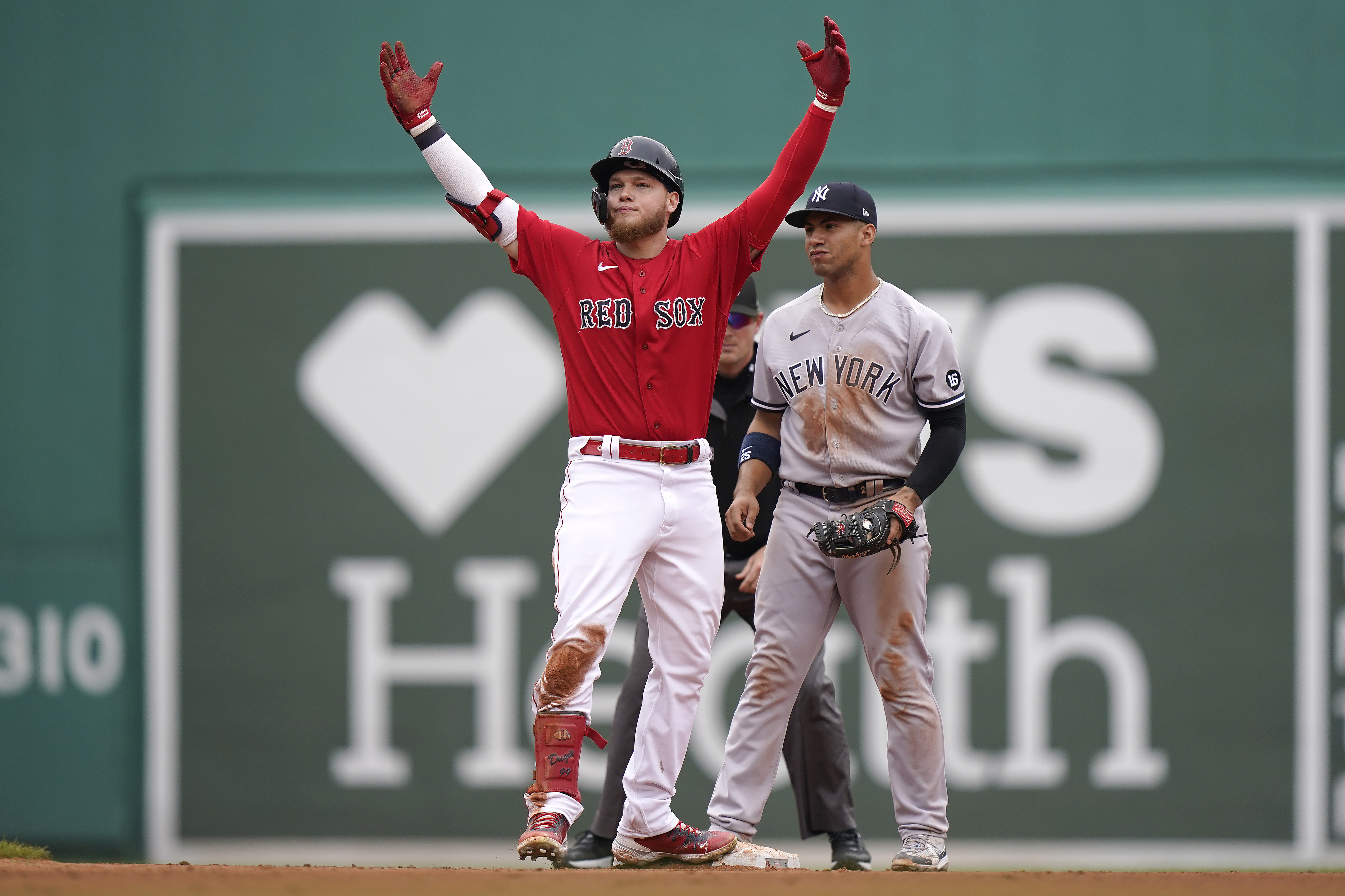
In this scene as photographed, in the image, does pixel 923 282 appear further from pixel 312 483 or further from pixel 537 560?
pixel 312 483

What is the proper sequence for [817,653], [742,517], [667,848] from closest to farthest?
[667,848] → [742,517] → [817,653]

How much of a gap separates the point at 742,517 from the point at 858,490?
342mm

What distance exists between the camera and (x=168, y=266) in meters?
5.97

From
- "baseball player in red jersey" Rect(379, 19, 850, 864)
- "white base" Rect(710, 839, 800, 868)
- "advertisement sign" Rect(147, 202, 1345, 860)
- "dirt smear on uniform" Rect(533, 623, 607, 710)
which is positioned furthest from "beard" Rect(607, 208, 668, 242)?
"advertisement sign" Rect(147, 202, 1345, 860)

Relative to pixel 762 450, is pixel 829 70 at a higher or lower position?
higher

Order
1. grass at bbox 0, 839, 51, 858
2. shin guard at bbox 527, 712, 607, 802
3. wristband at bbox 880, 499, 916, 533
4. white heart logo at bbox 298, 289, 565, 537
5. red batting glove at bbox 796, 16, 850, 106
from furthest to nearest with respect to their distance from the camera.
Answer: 1. white heart logo at bbox 298, 289, 565, 537
2. grass at bbox 0, 839, 51, 858
3. wristband at bbox 880, 499, 916, 533
4. red batting glove at bbox 796, 16, 850, 106
5. shin guard at bbox 527, 712, 607, 802

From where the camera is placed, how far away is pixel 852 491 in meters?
3.44

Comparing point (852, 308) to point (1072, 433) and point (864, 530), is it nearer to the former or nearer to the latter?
point (864, 530)

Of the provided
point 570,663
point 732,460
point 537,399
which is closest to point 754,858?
point 570,663

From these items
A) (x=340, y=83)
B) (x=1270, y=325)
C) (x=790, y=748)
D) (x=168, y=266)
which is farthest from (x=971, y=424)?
(x=168, y=266)

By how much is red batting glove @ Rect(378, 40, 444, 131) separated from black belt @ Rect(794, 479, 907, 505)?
1527mm

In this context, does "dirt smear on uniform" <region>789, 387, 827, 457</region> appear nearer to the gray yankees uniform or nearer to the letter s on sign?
the gray yankees uniform

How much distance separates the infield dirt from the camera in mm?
2621

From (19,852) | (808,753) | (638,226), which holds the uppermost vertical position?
(638,226)
